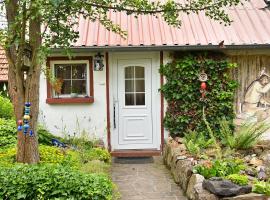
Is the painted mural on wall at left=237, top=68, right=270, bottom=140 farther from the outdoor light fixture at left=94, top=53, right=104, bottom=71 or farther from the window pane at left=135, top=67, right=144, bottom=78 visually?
the outdoor light fixture at left=94, top=53, right=104, bottom=71

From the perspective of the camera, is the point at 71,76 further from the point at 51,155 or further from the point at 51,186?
the point at 51,186

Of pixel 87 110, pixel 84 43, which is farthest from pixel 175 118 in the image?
pixel 84 43

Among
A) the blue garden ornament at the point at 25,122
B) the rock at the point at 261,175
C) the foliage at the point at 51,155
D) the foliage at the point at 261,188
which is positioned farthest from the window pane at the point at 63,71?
the foliage at the point at 261,188

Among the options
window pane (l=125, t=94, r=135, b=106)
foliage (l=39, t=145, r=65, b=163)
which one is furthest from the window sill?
foliage (l=39, t=145, r=65, b=163)

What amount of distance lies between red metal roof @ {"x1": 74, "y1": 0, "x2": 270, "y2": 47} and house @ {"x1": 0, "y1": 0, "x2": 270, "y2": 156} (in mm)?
24

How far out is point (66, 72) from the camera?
10.3 m

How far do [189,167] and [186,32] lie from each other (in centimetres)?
425

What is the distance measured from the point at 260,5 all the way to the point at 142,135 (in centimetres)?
487

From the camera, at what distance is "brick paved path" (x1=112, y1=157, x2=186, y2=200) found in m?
7.05

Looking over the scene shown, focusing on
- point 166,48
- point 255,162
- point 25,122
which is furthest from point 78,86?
point 255,162

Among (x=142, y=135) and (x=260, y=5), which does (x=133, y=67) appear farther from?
(x=260, y=5)

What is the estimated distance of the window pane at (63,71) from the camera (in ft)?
33.6

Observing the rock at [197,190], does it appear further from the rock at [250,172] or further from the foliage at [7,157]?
the foliage at [7,157]

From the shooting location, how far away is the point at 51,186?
18.9ft
